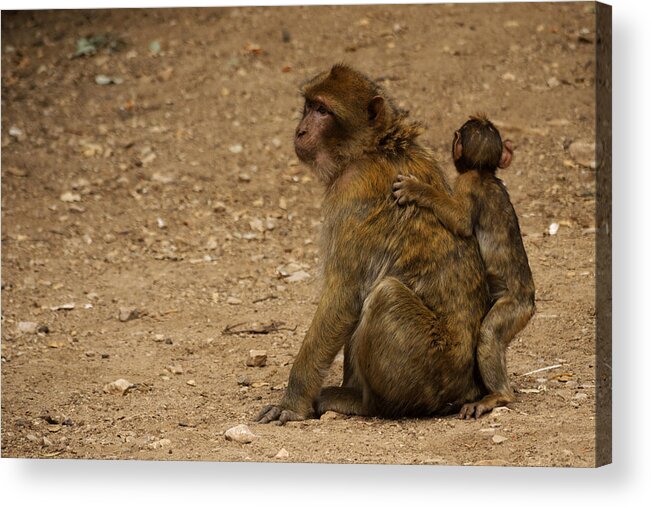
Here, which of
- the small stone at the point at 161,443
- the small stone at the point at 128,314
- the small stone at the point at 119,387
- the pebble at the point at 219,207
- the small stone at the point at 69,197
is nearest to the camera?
the small stone at the point at 161,443

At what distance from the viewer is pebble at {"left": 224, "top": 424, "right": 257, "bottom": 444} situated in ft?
24.3

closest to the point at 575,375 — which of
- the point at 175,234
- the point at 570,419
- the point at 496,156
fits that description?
the point at 570,419

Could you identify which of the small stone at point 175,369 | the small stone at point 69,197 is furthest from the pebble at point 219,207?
the small stone at point 175,369

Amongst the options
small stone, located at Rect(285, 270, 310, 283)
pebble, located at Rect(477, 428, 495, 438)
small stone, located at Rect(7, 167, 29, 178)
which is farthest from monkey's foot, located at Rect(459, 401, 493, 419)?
small stone, located at Rect(7, 167, 29, 178)

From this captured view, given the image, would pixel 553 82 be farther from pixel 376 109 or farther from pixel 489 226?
pixel 489 226

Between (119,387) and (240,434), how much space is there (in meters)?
1.26

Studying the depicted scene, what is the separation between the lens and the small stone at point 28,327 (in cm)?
937

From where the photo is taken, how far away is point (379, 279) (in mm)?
7297

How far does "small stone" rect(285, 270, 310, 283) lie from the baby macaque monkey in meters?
2.60

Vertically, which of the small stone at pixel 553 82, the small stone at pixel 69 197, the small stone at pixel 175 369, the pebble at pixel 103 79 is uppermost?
the pebble at pixel 103 79

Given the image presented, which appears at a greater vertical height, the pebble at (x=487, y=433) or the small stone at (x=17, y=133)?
the small stone at (x=17, y=133)

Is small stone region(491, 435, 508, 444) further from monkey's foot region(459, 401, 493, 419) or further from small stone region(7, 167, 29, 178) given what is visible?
small stone region(7, 167, 29, 178)

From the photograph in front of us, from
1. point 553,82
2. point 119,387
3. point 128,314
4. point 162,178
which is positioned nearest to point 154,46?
point 162,178

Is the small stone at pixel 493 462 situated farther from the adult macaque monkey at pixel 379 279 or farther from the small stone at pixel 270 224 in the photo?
the small stone at pixel 270 224
